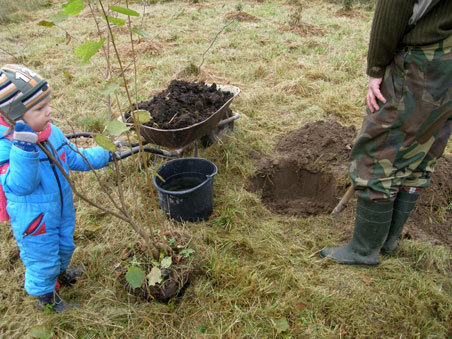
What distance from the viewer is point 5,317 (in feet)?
6.59

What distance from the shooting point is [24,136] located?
1.43m

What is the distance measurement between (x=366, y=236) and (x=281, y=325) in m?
0.84

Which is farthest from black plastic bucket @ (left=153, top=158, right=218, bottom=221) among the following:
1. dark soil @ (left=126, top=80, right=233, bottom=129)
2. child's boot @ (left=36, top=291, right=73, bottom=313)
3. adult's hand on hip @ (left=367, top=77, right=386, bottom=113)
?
adult's hand on hip @ (left=367, top=77, right=386, bottom=113)

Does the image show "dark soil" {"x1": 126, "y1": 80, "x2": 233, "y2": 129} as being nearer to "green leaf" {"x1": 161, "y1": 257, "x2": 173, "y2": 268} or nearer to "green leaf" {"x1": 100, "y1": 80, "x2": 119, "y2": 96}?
"green leaf" {"x1": 161, "y1": 257, "x2": 173, "y2": 268}

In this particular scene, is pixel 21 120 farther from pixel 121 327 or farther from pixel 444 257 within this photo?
pixel 444 257

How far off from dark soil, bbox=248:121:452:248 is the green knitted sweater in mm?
1539

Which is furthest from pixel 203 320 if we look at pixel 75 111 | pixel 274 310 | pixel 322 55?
pixel 322 55

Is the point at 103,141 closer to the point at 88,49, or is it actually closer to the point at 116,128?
the point at 116,128

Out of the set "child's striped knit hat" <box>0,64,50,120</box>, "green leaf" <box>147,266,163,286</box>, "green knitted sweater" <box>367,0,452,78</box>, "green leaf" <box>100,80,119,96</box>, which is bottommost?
"green leaf" <box>147,266,163,286</box>

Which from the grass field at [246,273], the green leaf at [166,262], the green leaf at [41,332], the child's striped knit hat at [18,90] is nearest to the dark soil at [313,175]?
the grass field at [246,273]

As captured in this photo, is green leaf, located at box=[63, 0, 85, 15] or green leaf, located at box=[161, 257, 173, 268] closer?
green leaf, located at box=[63, 0, 85, 15]

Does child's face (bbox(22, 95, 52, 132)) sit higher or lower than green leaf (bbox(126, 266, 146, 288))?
higher

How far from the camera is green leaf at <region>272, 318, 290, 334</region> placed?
186 centimetres

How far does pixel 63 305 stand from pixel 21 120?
122 centimetres
